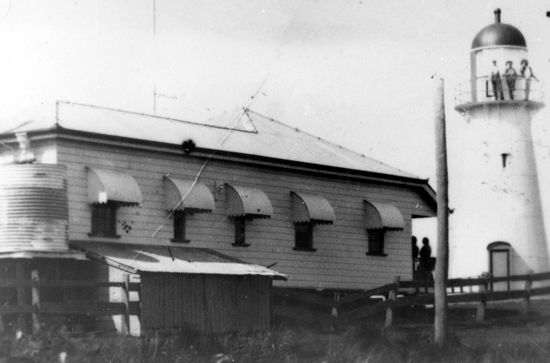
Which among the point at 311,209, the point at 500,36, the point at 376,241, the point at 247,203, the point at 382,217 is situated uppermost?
the point at 500,36

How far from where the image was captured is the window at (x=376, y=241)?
3812 centimetres

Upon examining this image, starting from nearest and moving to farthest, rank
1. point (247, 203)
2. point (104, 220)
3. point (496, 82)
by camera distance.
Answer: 1. point (104, 220)
2. point (247, 203)
3. point (496, 82)

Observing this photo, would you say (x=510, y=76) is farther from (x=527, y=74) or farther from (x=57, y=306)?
(x=57, y=306)

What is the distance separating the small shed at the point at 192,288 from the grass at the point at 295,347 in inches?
40.1

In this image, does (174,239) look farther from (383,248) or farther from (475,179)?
(475,179)

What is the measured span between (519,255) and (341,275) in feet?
36.5

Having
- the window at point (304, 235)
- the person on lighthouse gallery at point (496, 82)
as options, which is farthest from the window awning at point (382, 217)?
the person on lighthouse gallery at point (496, 82)

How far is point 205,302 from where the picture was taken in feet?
97.2

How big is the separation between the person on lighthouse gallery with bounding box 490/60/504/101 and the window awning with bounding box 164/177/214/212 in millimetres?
15767

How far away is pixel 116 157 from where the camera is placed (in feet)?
102

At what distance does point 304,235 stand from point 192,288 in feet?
24.5

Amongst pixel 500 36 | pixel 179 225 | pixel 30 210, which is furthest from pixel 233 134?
pixel 500 36

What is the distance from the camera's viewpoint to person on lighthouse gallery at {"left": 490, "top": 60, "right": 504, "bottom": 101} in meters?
44.3

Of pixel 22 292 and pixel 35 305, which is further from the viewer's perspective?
pixel 22 292
